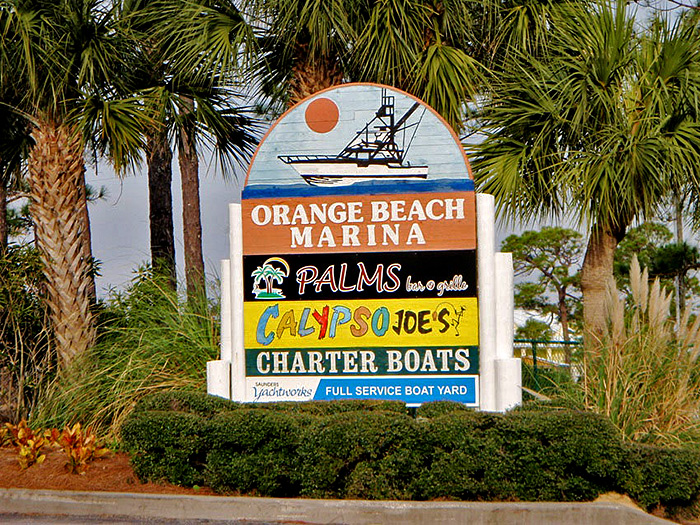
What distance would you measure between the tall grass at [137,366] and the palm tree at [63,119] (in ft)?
1.95

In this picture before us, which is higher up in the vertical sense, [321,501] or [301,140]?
[301,140]

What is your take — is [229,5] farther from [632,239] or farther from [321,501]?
[632,239]

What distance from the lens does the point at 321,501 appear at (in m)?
6.93

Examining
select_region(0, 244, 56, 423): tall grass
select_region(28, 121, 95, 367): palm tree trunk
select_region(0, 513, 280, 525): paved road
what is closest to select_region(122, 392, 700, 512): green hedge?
select_region(0, 513, 280, 525): paved road

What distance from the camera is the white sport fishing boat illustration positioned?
8.46 meters

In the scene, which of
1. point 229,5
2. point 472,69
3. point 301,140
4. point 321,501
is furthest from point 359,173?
point 229,5

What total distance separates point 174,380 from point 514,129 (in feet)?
18.7

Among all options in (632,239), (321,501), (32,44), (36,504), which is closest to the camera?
(321,501)

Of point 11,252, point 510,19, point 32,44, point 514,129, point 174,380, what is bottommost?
point 174,380

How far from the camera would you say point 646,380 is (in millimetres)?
8047

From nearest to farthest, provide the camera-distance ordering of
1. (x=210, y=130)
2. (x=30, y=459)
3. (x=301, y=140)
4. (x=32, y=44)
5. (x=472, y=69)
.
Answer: (x=30, y=459) < (x=301, y=140) < (x=32, y=44) < (x=472, y=69) < (x=210, y=130)

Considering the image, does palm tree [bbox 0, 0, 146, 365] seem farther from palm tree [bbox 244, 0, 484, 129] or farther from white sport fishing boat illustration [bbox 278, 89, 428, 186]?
white sport fishing boat illustration [bbox 278, 89, 428, 186]

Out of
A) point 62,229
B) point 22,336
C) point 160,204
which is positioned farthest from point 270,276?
point 160,204

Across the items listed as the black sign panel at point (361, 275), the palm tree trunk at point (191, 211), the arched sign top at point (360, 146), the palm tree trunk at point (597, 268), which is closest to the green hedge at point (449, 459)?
the black sign panel at point (361, 275)
